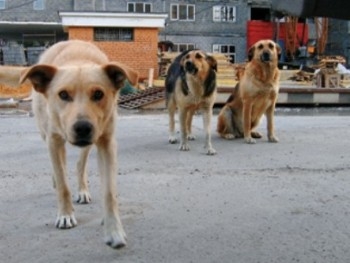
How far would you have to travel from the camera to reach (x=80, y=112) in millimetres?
3033

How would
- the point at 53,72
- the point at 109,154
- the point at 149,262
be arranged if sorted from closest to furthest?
the point at 149,262 < the point at 53,72 < the point at 109,154

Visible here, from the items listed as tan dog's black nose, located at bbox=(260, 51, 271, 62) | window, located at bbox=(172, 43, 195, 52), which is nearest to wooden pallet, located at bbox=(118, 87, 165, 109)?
tan dog's black nose, located at bbox=(260, 51, 271, 62)

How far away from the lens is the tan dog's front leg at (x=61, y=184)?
142 inches

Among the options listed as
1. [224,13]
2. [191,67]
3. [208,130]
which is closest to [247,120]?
[208,130]

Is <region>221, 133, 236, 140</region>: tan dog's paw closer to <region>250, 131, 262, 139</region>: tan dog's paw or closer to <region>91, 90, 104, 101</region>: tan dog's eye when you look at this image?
<region>250, 131, 262, 139</region>: tan dog's paw

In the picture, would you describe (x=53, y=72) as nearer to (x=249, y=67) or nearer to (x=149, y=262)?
(x=149, y=262)

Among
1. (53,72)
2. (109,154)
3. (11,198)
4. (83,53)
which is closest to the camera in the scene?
(53,72)

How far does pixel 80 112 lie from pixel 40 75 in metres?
0.43

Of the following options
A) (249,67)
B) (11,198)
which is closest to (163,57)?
(249,67)

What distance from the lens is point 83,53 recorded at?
153 inches

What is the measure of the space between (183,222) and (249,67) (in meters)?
4.53

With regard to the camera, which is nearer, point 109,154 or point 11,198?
point 109,154

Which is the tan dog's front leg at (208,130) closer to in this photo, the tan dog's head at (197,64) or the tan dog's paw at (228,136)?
the tan dog's head at (197,64)

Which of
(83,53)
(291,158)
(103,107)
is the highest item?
(83,53)
